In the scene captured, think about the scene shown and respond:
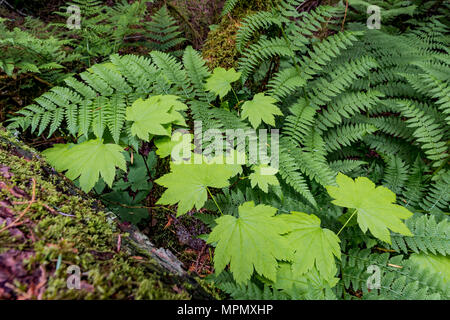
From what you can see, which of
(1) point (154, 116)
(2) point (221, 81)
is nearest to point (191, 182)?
(1) point (154, 116)

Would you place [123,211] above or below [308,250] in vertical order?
below

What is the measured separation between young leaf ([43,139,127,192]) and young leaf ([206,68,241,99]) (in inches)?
34.6

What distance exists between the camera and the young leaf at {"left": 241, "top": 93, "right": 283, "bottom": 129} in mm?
1873

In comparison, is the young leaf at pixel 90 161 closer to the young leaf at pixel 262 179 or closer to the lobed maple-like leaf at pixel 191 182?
the lobed maple-like leaf at pixel 191 182

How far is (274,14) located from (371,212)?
195cm

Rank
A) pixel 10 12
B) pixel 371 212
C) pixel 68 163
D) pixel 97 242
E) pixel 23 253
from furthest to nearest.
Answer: pixel 10 12, pixel 68 163, pixel 371 212, pixel 97 242, pixel 23 253

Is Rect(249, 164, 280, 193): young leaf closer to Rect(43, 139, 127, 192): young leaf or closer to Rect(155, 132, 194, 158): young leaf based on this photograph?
Rect(155, 132, 194, 158): young leaf

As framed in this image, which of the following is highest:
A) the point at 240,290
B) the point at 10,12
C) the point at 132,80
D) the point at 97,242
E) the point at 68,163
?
the point at 10,12

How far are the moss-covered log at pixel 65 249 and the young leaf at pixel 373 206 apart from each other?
1.02m

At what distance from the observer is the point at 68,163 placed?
5.67 feet

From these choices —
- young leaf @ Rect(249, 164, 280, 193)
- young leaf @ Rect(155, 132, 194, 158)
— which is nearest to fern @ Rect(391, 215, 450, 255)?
young leaf @ Rect(249, 164, 280, 193)

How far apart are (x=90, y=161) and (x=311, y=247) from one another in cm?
157
